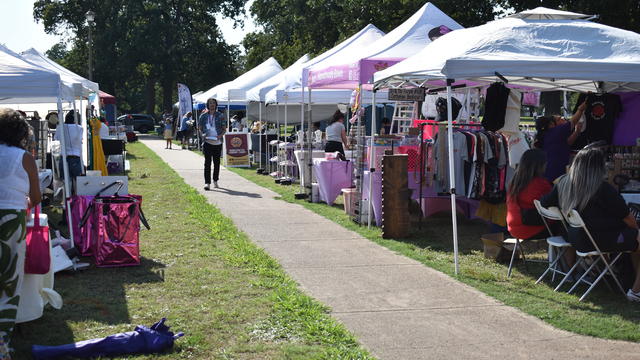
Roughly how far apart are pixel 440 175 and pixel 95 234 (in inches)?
179

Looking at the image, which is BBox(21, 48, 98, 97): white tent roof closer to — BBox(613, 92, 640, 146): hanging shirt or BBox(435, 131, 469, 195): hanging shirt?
BBox(435, 131, 469, 195): hanging shirt

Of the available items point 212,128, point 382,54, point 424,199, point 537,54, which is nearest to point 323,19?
point 212,128

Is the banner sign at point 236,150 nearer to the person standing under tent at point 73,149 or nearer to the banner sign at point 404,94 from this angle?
the person standing under tent at point 73,149

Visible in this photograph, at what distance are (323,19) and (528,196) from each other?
34.5 metres

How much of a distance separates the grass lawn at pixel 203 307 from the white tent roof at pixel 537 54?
9.28ft

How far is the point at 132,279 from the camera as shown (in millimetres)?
6977

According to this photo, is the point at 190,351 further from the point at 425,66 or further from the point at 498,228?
the point at 498,228

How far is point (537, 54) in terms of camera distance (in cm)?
737

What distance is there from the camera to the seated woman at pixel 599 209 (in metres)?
6.04

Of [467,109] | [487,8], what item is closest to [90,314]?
[467,109]

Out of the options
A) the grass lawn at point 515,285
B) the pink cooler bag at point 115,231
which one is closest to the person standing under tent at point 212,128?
the grass lawn at point 515,285

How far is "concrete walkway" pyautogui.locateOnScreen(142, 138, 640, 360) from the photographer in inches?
196

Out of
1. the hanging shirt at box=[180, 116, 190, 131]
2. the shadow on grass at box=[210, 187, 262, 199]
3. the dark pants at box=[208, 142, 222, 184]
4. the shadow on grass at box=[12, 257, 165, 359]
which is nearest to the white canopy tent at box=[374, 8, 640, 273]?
the shadow on grass at box=[12, 257, 165, 359]

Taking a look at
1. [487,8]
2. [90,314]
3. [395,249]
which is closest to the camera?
[90,314]
